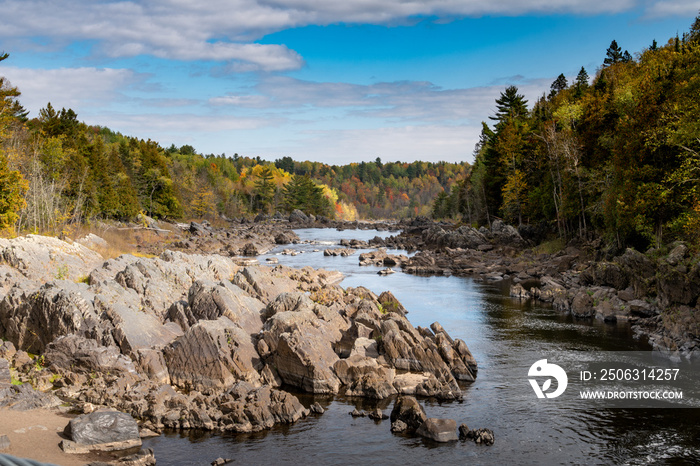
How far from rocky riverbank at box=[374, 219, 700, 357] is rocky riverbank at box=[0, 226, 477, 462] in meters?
12.8

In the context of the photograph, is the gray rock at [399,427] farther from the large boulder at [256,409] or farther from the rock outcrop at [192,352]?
the large boulder at [256,409]

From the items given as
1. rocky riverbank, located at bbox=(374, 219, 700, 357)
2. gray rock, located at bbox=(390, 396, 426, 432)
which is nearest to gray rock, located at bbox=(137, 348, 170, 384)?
gray rock, located at bbox=(390, 396, 426, 432)

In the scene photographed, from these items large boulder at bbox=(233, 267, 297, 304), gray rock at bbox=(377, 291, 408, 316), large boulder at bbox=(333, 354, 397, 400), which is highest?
large boulder at bbox=(233, 267, 297, 304)

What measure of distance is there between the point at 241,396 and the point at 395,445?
5671mm

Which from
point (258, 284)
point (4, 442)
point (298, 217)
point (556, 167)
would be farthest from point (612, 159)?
point (298, 217)

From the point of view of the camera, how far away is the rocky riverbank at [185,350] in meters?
18.3

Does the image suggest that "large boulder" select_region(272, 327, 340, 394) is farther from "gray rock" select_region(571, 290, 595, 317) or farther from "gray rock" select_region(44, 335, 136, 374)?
"gray rock" select_region(571, 290, 595, 317)

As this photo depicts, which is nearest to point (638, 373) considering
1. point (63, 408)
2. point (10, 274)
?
point (63, 408)

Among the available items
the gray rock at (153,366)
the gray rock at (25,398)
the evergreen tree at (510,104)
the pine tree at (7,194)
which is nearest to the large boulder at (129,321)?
the gray rock at (153,366)

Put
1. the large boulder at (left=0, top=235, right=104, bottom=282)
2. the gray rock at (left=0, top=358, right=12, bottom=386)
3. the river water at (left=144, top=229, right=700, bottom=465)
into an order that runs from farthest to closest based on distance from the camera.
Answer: the large boulder at (left=0, top=235, right=104, bottom=282), the gray rock at (left=0, top=358, right=12, bottom=386), the river water at (left=144, top=229, right=700, bottom=465)

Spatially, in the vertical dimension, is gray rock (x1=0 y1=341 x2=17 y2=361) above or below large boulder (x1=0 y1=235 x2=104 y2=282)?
below

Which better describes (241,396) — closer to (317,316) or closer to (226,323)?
(226,323)

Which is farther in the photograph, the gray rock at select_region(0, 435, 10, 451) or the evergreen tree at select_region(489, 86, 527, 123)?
the evergreen tree at select_region(489, 86, 527, 123)

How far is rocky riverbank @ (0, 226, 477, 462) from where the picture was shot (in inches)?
721
